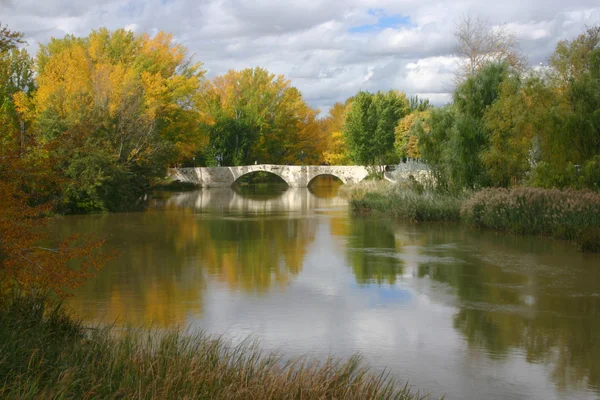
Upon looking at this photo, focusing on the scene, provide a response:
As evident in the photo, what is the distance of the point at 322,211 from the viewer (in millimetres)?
31375

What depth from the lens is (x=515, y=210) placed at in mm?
20734

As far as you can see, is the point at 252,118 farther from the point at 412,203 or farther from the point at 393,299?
the point at 393,299

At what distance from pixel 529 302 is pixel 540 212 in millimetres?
8545

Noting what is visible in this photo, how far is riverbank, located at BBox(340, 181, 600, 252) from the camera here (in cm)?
1827

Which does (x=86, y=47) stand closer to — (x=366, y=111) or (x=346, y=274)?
(x=366, y=111)

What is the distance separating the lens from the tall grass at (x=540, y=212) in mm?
18078

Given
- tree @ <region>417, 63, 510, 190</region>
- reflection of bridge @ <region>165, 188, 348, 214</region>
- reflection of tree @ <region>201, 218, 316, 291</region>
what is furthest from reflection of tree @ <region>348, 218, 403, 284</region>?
reflection of bridge @ <region>165, 188, 348, 214</region>

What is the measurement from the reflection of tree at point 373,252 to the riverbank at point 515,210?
5.57 ft

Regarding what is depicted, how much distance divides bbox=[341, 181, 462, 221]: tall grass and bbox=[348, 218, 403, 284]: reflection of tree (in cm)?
119

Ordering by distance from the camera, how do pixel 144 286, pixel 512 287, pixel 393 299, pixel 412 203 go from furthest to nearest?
pixel 412 203, pixel 512 287, pixel 144 286, pixel 393 299

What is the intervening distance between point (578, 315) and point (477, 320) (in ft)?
5.57

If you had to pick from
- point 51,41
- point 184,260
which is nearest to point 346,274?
point 184,260

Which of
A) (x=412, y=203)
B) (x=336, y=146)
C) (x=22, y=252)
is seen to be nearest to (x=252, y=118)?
(x=336, y=146)

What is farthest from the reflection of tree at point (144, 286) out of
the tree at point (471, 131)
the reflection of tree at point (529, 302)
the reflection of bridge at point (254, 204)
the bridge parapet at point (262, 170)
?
the bridge parapet at point (262, 170)
